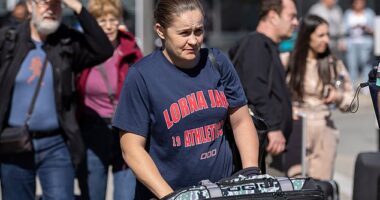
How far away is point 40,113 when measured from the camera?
528 centimetres

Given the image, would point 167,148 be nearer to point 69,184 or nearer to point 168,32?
point 168,32

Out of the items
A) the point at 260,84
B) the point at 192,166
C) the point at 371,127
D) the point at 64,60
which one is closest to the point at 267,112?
the point at 260,84

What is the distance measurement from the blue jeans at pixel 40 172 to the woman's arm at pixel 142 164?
1.46m

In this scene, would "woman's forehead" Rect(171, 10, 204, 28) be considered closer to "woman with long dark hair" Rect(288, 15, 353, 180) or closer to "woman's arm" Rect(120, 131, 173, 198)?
"woman's arm" Rect(120, 131, 173, 198)

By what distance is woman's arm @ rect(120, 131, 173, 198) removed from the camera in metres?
3.81

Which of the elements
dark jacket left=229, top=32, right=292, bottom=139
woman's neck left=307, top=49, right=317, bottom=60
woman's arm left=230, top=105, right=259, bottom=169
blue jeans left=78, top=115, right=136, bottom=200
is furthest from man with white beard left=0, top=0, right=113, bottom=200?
woman's neck left=307, top=49, right=317, bottom=60

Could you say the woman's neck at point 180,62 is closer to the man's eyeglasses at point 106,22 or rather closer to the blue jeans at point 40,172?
the blue jeans at point 40,172

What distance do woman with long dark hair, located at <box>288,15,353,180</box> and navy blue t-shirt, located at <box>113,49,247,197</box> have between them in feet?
9.44

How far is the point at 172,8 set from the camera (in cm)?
388

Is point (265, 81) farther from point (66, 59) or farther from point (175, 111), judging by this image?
point (175, 111)

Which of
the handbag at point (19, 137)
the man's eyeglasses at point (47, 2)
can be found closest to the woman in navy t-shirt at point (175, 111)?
the handbag at point (19, 137)

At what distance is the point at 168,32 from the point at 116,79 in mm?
2061

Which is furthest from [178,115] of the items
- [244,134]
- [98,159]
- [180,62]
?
[98,159]

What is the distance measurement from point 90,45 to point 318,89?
2.10m
